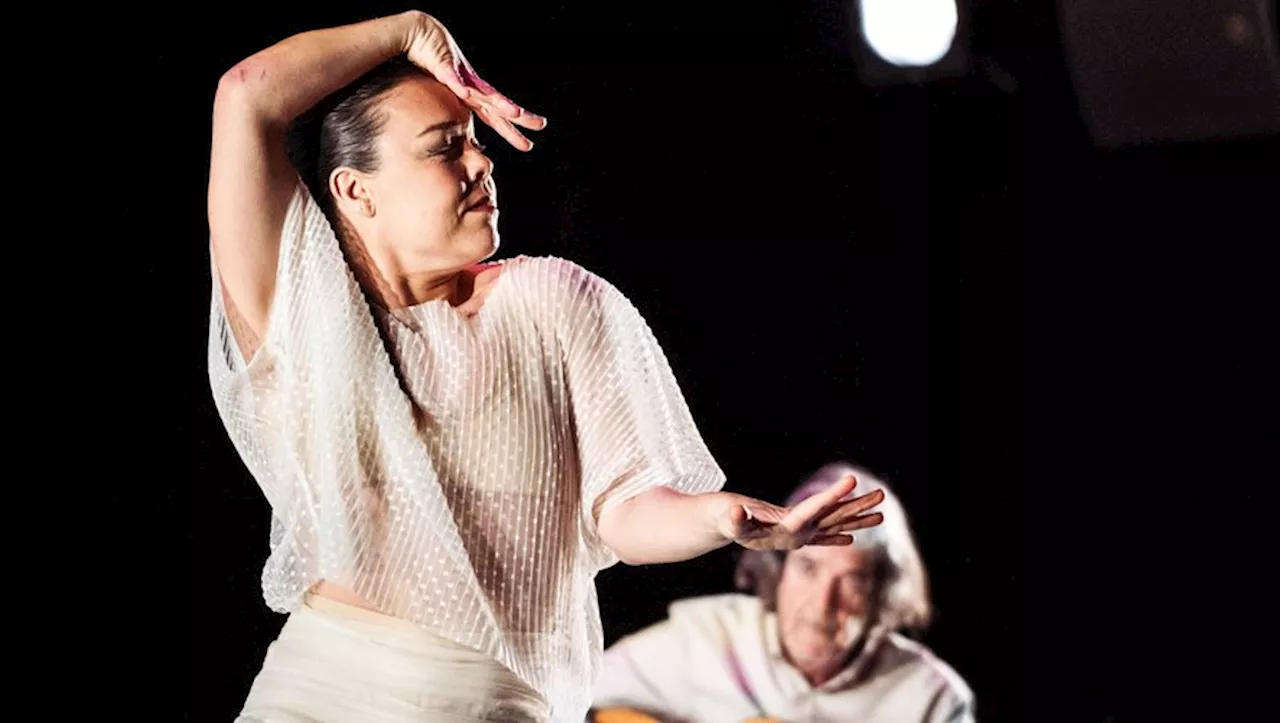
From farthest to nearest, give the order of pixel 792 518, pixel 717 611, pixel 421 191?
pixel 717 611 → pixel 421 191 → pixel 792 518

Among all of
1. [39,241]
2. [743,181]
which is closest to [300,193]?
[39,241]

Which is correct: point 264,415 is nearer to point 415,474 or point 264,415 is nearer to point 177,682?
point 415,474

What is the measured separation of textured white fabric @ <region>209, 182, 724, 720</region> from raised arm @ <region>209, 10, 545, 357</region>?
0.02m

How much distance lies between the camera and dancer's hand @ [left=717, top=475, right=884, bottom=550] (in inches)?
42.7

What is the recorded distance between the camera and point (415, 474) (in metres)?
1.23

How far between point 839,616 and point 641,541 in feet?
3.47

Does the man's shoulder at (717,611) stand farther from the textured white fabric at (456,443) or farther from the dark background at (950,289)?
the textured white fabric at (456,443)

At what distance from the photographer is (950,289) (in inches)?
87.0

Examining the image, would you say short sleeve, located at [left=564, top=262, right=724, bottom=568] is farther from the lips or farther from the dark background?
the dark background

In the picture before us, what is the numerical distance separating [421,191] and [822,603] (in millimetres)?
1151

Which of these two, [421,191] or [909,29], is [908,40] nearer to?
[909,29]

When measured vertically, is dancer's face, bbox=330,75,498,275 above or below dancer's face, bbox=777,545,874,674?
above

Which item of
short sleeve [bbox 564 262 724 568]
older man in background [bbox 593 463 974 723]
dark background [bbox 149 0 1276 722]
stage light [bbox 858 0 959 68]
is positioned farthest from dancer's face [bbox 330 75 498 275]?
stage light [bbox 858 0 959 68]

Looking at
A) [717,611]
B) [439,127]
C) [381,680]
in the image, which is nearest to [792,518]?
[381,680]
